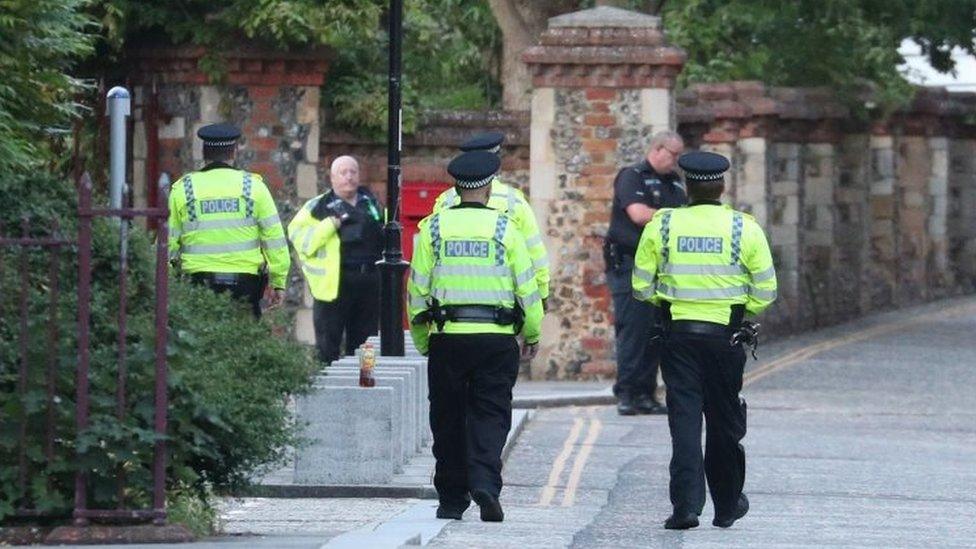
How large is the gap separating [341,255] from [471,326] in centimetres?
677

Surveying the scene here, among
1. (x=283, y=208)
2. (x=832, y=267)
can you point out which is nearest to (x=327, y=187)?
(x=283, y=208)

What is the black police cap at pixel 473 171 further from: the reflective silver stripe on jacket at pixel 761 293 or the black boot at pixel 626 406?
the black boot at pixel 626 406

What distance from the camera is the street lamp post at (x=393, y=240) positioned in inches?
646

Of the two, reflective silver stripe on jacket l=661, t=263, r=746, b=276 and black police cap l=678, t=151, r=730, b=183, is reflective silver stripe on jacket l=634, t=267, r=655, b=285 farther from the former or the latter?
black police cap l=678, t=151, r=730, b=183

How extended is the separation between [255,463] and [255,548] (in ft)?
3.37

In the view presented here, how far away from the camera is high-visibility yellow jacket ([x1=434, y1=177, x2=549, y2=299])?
12.5 metres

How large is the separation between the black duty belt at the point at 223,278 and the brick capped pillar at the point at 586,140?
7979 millimetres

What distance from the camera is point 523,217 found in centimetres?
1355

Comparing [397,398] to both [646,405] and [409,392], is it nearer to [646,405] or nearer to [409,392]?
[409,392]

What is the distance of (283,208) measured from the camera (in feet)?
75.8

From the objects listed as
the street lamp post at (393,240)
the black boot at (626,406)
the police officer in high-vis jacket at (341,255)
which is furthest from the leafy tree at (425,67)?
the street lamp post at (393,240)

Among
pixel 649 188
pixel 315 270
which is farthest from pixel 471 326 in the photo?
pixel 315 270

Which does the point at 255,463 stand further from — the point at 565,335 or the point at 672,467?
the point at 565,335

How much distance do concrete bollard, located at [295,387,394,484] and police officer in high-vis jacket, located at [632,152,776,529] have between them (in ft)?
5.69
